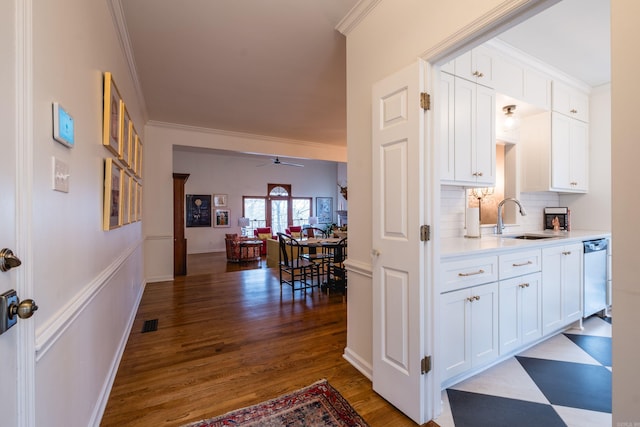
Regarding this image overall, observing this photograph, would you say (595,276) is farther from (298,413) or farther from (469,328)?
(298,413)

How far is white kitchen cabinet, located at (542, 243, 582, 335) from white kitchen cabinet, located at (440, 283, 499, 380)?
0.73 meters

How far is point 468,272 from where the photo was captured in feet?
6.19

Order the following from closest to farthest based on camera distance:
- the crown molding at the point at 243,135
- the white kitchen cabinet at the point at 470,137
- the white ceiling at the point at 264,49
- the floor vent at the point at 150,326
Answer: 1. the white ceiling at the point at 264,49
2. the white kitchen cabinet at the point at 470,137
3. the floor vent at the point at 150,326
4. the crown molding at the point at 243,135

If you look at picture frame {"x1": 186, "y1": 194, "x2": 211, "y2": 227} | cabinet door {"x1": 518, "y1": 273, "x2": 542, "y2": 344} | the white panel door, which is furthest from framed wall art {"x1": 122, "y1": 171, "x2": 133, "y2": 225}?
picture frame {"x1": 186, "y1": 194, "x2": 211, "y2": 227}

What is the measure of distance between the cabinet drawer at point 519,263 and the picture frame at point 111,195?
2763mm

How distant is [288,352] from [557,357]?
2.26 meters

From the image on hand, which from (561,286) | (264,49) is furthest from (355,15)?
(561,286)

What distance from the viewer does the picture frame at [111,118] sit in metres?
1.80

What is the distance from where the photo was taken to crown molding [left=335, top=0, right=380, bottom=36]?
79.7 inches

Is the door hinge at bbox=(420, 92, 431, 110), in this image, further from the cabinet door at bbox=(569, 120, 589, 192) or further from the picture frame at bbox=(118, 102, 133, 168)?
the cabinet door at bbox=(569, 120, 589, 192)

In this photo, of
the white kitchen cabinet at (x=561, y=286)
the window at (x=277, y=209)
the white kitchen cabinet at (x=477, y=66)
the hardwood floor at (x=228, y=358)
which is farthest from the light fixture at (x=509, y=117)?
the window at (x=277, y=209)

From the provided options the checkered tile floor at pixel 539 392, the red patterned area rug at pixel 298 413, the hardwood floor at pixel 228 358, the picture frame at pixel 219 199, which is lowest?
the hardwood floor at pixel 228 358

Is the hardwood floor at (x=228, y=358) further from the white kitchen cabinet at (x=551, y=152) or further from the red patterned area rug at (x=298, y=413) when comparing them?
the white kitchen cabinet at (x=551, y=152)

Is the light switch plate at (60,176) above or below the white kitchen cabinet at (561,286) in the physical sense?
above
